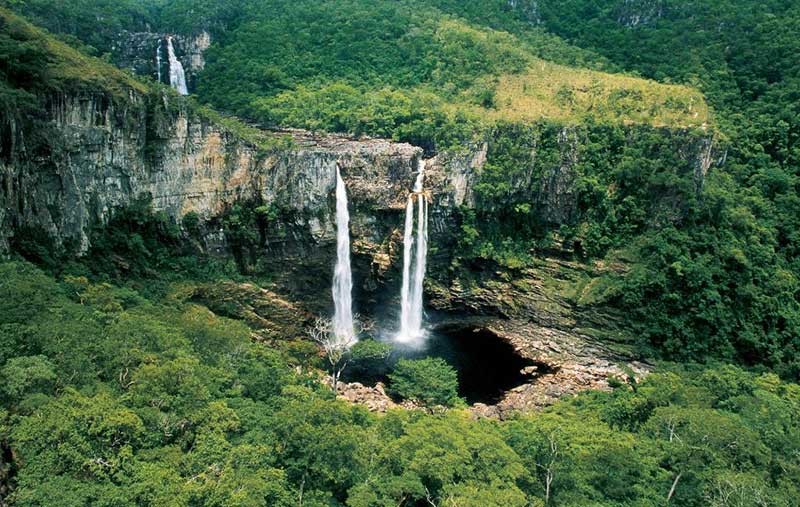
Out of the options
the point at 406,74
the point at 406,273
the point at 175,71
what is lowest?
the point at 406,273

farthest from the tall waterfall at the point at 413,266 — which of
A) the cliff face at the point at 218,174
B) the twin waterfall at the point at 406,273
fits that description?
the cliff face at the point at 218,174

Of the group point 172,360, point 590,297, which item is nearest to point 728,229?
point 590,297

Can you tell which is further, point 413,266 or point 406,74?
point 406,74

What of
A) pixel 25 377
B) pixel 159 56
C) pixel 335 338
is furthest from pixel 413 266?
pixel 159 56

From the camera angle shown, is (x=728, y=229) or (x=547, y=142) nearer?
(x=728, y=229)

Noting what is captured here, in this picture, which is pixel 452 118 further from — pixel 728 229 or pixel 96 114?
pixel 96 114

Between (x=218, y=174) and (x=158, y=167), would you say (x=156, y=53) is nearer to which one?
(x=218, y=174)

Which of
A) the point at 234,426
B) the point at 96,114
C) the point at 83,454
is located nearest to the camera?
the point at 83,454

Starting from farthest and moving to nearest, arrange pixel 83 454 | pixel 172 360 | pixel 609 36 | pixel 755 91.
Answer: pixel 609 36 < pixel 755 91 < pixel 172 360 < pixel 83 454
